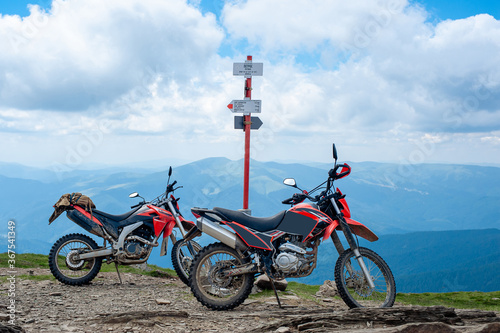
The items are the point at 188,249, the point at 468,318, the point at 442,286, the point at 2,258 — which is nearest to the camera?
the point at 468,318

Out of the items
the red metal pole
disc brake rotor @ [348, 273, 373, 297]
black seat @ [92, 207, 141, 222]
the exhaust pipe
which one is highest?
the red metal pole

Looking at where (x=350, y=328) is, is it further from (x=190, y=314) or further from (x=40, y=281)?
(x=40, y=281)

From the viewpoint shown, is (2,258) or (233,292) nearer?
(233,292)

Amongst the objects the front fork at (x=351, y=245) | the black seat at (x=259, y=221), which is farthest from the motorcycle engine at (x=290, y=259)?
the front fork at (x=351, y=245)

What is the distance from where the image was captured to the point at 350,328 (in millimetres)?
4906

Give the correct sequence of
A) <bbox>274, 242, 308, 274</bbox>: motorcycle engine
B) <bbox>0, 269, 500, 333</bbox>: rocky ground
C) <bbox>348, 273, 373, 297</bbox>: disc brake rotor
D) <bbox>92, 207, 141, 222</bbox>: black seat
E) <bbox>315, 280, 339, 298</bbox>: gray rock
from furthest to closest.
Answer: <bbox>315, 280, 339, 298</bbox>: gray rock → <bbox>92, 207, 141, 222</bbox>: black seat → <bbox>348, 273, 373, 297</bbox>: disc brake rotor → <bbox>274, 242, 308, 274</bbox>: motorcycle engine → <bbox>0, 269, 500, 333</bbox>: rocky ground

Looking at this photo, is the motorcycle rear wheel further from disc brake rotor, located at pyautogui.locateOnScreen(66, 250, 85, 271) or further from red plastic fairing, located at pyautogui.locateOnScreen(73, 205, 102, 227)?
red plastic fairing, located at pyautogui.locateOnScreen(73, 205, 102, 227)

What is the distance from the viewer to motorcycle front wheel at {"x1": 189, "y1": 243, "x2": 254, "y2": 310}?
6.29 metres

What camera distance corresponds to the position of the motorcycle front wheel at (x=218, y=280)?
6285mm

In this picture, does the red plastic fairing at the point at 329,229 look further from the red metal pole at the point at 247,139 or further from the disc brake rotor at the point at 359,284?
the red metal pole at the point at 247,139

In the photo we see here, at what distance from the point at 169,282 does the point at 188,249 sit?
1352 millimetres

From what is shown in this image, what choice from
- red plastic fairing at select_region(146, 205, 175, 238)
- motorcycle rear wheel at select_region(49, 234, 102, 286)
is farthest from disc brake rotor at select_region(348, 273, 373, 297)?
motorcycle rear wheel at select_region(49, 234, 102, 286)

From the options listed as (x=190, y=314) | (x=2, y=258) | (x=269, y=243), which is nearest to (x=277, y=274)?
(x=269, y=243)

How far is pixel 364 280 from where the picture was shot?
6371 millimetres
